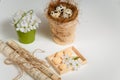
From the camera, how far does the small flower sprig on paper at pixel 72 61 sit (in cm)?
131

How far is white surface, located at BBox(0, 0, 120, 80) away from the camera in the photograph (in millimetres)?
1310

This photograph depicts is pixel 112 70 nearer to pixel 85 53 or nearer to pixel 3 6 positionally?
pixel 85 53

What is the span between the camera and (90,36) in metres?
1.45

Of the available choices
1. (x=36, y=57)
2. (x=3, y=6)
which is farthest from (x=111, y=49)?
(x=3, y=6)

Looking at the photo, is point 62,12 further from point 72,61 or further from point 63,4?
point 72,61

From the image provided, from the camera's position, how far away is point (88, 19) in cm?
151

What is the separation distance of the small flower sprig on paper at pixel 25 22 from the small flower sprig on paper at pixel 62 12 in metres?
0.08

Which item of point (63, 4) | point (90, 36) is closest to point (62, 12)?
point (63, 4)

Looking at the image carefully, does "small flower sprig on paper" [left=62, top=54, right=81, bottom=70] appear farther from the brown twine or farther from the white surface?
the brown twine

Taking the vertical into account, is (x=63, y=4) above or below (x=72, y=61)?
above

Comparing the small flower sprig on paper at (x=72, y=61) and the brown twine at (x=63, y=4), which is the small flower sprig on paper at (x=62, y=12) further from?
the small flower sprig on paper at (x=72, y=61)

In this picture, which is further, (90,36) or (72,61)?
(90,36)

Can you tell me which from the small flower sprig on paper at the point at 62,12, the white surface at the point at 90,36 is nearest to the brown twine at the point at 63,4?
the small flower sprig on paper at the point at 62,12

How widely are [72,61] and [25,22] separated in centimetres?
24
